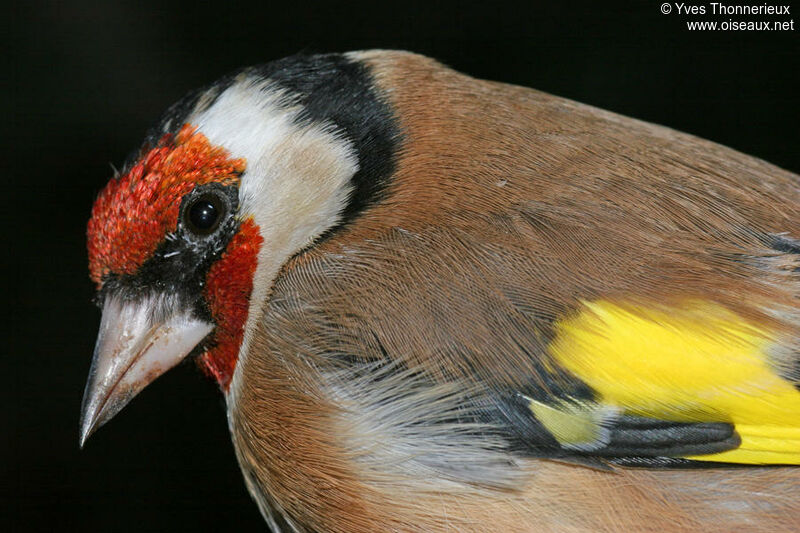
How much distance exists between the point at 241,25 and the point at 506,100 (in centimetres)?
142

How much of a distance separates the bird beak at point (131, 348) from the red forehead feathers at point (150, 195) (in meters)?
0.07

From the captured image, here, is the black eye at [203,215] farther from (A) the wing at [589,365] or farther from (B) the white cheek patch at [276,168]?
(A) the wing at [589,365]

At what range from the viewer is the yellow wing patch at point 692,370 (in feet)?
3.45

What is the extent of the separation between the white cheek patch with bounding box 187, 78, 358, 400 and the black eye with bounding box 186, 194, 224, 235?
1.6 inches

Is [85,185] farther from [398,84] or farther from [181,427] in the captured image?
[398,84]

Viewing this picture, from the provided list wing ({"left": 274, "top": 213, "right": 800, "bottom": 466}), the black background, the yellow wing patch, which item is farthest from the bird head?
the black background

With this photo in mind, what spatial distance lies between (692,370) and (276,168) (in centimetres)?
67

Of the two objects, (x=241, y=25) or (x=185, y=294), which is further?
(x=241, y=25)

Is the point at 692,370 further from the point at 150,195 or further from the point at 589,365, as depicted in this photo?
the point at 150,195

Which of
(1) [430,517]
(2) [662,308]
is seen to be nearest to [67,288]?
(1) [430,517]

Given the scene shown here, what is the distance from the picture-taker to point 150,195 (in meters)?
1.17

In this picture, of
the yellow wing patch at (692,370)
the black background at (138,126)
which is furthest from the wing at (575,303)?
the black background at (138,126)

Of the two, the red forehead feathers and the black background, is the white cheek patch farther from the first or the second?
the black background

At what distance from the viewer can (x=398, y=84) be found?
137cm
